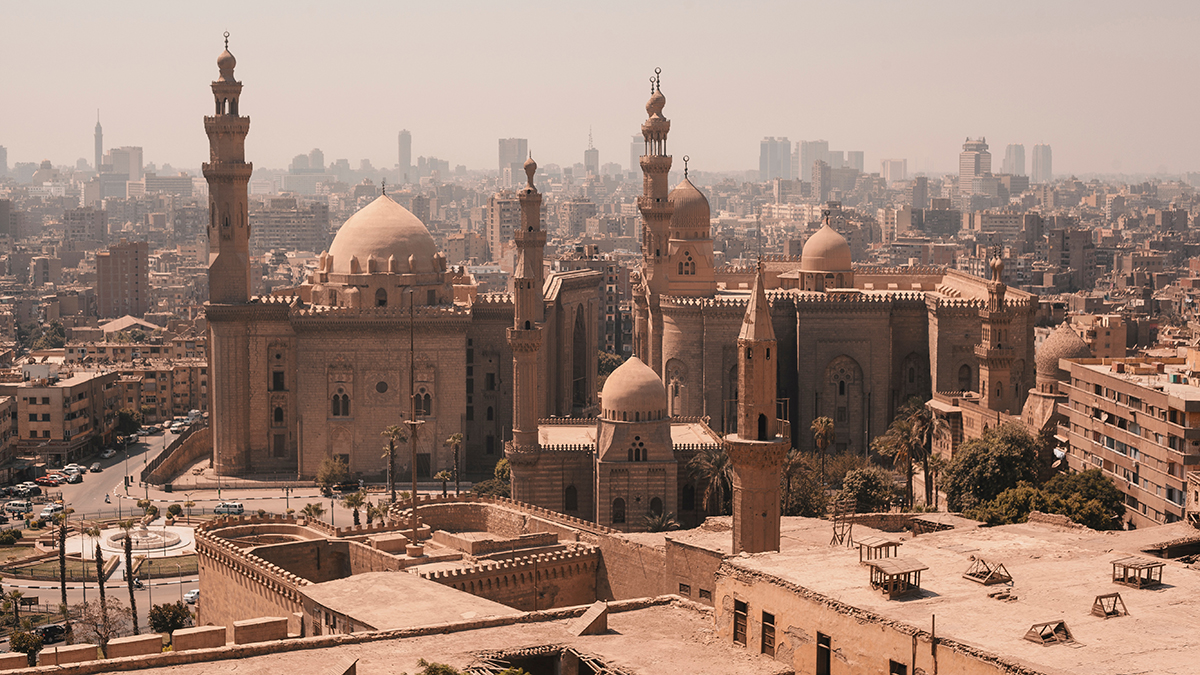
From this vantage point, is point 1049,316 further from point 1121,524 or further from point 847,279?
point 1121,524

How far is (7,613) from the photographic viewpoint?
44.5 meters

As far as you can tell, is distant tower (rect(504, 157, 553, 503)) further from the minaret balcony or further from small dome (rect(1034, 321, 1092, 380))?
small dome (rect(1034, 321, 1092, 380))

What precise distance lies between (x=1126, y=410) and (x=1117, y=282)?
348 feet

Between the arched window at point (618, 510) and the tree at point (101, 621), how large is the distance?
42.5ft

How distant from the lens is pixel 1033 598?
24406 mm

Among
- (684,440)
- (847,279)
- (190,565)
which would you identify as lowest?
(190,565)

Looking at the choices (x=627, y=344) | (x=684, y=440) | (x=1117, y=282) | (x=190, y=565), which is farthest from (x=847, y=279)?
(x=1117, y=282)

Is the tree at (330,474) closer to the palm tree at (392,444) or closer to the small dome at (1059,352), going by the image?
the palm tree at (392,444)

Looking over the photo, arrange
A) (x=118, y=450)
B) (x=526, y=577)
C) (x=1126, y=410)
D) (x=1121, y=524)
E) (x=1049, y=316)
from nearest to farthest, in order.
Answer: (x=526, y=577)
(x=1121, y=524)
(x=1126, y=410)
(x=118, y=450)
(x=1049, y=316)

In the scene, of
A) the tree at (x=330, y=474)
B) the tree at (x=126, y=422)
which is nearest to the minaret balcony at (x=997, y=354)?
the tree at (x=330, y=474)

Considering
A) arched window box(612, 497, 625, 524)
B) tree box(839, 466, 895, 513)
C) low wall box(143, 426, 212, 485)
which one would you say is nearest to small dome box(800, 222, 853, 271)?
tree box(839, 466, 895, 513)

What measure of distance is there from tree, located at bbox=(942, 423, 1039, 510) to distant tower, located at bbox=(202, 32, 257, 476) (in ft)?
92.7

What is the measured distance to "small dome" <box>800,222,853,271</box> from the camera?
6216 centimetres

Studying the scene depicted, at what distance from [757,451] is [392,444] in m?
28.0
